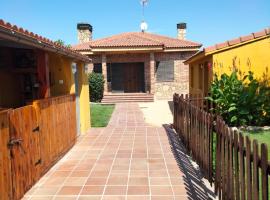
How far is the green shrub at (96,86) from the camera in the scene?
2148cm

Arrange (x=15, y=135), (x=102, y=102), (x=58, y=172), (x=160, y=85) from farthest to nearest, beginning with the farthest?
(x=160, y=85) → (x=102, y=102) → (x=58, y=172) → (x=15, y=135)

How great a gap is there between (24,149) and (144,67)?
18.4 metres

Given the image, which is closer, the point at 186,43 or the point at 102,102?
the point at 102,102

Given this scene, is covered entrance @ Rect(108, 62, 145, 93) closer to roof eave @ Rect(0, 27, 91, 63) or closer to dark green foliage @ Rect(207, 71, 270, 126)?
dark green foliage @ Rect(207, 71, 270, 126)

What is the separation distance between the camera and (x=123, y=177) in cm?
572

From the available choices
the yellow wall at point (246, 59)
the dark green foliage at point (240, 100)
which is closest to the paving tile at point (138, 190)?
the dark green foliage at point (240, 100)

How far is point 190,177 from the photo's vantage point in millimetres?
5641

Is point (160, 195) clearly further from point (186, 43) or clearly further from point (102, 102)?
point (186, 43)

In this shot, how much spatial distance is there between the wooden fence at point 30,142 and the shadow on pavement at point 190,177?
278 centimetres

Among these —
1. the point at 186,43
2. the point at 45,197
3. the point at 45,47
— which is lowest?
the point at 45,197

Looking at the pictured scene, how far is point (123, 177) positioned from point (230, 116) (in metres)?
5.59

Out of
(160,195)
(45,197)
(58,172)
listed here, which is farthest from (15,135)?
(160,195)

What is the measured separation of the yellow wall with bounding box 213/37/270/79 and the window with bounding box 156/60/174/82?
12.1 metres

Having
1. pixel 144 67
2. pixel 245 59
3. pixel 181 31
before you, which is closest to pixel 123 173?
pixel 245 59
